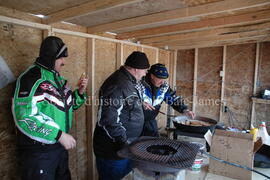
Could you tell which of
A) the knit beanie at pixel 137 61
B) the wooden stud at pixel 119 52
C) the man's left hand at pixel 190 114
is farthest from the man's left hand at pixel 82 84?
the man's left hand at pixel 190 114

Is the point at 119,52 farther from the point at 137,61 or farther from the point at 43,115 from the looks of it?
the point at 43,115

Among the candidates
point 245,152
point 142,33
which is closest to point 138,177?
point 245,152

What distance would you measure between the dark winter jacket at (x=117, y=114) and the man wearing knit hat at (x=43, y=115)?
0.95 feet

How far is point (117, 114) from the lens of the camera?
4.87 ft

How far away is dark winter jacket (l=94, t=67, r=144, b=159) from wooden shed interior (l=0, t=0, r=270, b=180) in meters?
0.62

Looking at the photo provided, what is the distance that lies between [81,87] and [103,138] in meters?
0.56

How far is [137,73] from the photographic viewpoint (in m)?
1.70

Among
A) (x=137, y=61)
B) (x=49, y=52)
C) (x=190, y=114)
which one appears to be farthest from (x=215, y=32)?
(x=49, y=52)

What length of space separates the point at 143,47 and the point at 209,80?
188cm

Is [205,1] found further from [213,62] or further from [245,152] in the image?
[213,62]

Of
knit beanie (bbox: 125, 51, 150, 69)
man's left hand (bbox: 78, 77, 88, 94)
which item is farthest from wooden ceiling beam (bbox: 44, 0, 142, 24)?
man's left hand (bbox: 78, 77, 88, 94)

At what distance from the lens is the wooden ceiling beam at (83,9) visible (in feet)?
4.44

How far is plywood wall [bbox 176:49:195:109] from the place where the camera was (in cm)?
441

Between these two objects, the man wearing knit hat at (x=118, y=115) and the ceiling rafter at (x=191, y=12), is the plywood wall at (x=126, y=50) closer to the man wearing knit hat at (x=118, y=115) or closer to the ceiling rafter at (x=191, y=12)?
the ceiling rafter at (x=191, y=12)
